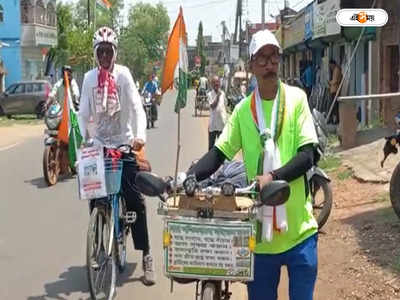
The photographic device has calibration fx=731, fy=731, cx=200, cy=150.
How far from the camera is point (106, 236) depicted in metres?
5.55

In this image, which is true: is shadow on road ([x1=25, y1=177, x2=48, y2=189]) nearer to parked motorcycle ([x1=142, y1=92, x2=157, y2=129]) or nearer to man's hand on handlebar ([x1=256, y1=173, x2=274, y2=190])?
man's hand on handlebar ([x1=256, y1=173, x2=274, y2=190])

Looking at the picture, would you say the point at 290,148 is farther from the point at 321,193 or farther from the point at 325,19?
the point at 325,19

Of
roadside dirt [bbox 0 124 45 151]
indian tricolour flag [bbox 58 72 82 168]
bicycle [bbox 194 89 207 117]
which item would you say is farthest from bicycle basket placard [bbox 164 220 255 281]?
bicycle [bbox 194 89 207 117]

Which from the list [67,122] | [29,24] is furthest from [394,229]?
[29,24]

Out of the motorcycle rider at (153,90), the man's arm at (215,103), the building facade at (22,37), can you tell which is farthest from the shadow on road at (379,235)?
the building facade at (22,37)

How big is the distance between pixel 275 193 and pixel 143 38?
3023 inches

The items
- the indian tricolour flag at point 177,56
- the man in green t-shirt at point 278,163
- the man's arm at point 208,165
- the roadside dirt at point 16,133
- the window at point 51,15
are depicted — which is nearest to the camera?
the man in green t-shirt at point 278,163

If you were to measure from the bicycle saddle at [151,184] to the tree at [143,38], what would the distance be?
57150 mm

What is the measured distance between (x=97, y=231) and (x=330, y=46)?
20.5 m

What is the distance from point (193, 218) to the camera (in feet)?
10.6

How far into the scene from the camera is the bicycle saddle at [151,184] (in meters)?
3.49

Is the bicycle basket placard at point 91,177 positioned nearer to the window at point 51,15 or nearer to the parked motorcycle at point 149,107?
the parked motorcycle at point 149,107

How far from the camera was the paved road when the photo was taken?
5.97m

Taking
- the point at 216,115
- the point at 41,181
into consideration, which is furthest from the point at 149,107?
the point at 41,181
